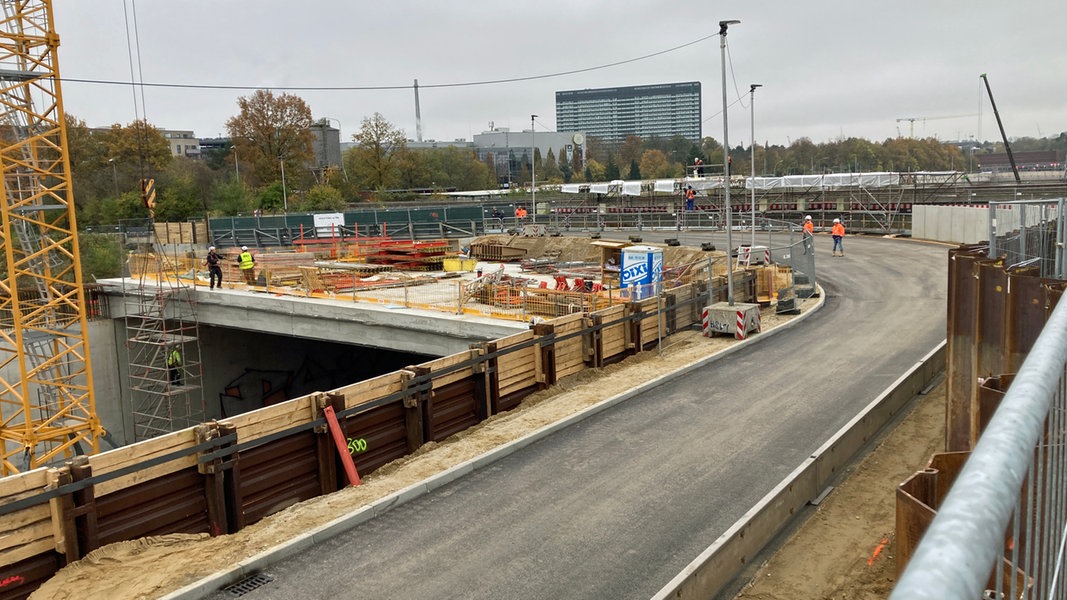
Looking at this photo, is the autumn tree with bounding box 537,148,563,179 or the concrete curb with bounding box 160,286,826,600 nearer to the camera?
the concrete curb with bounding box 160,286,826,600

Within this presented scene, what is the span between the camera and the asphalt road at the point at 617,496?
9469 mm

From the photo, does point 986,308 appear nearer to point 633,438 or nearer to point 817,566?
point 817,566

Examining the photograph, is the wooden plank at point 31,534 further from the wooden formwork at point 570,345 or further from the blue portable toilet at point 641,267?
the blue portable toilet at point 641,267

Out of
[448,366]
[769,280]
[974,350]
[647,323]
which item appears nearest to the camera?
[974,350]

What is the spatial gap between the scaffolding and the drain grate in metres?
25.6

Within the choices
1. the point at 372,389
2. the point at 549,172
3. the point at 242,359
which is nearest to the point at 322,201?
the point at 242,359

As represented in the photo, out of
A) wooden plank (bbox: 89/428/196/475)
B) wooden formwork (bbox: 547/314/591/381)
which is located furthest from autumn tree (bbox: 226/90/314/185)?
wooden plank (bbox: 89/428/196/475)

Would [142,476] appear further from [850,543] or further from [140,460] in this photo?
[850,543]

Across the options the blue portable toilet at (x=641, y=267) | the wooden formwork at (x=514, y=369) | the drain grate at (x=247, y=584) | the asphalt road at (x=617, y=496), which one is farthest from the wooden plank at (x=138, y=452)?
the blue portable toilet at (x=641, y=267)

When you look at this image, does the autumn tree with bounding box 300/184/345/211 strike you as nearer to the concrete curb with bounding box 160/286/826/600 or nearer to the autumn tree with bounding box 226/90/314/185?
the autumn tree with bounding box 226/90/314/185

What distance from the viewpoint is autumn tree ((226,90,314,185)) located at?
93.4 metres

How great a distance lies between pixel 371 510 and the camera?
440 inches

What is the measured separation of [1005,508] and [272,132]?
100 meters

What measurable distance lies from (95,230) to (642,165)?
86.3 m
